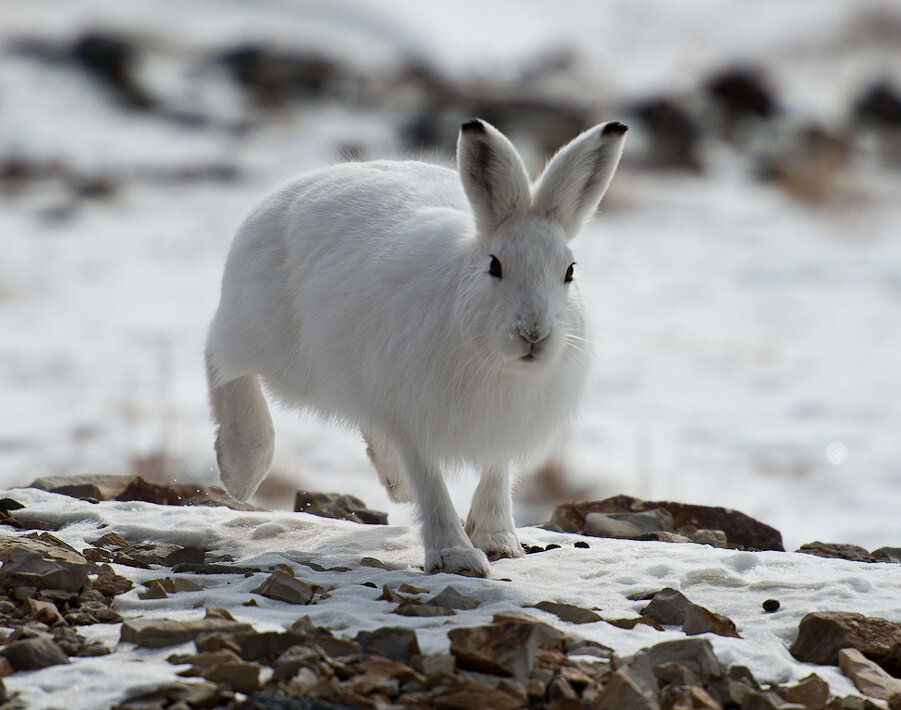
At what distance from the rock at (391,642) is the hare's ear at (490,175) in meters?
1.50

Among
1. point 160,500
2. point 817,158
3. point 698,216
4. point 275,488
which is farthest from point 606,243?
point 160,500

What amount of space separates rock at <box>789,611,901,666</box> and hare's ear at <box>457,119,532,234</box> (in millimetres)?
1581

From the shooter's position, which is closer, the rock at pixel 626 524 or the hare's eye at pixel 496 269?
the hare's eye at pixel 496 269

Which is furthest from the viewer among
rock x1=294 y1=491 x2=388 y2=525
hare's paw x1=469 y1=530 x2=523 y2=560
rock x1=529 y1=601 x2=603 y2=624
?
rock x1=294 y1=491 x2=388 y2=525

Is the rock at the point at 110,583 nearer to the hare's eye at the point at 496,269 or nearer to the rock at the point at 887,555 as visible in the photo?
the hare's eye at the point at 496,269

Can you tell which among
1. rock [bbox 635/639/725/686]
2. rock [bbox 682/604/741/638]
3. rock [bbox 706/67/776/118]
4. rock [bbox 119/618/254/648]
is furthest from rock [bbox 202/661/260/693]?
rock [bbox 706/67/776/118]

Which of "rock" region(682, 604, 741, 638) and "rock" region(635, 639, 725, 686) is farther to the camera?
Result: "rock" region(682, 604, 741, 638)

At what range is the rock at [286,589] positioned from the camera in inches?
124

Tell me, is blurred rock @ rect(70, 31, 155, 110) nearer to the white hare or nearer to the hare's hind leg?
the hare's hind leg

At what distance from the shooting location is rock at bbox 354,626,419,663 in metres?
2.64

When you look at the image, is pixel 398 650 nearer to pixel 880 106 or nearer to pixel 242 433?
pixel 242 433

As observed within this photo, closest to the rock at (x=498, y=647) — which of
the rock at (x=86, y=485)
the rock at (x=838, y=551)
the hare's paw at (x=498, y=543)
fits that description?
the hare's paw at (x=498, y=543)

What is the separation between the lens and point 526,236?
359 cm

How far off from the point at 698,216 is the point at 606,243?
5.21ft
